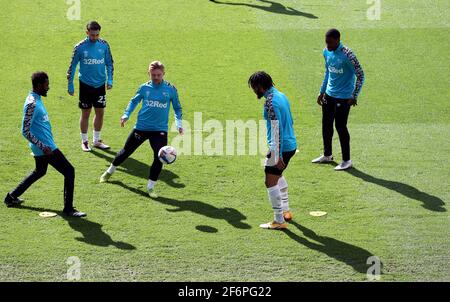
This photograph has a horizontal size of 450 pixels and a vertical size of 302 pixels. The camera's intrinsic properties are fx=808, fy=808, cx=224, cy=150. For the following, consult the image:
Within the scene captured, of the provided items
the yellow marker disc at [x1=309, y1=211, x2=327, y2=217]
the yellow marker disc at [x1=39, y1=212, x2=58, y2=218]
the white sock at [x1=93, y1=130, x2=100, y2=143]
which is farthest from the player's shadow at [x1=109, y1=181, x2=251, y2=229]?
the white sock at [x1=93, y1=130, x2=100, y2=143]

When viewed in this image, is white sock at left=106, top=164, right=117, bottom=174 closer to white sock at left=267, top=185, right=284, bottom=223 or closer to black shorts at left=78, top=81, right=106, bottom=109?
black shorts at left=78, top=81, right=106, bottom=109

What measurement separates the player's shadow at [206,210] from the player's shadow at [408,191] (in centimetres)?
273

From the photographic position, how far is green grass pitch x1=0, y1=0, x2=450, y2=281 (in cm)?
1101

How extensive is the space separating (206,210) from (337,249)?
2369 mm

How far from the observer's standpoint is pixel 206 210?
12.7 meters

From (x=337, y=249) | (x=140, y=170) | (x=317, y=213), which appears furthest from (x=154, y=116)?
(x=337, y=249)

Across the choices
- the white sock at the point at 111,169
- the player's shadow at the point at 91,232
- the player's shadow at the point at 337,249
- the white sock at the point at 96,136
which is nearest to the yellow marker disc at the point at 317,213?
the player's shadow at the point at 337,249

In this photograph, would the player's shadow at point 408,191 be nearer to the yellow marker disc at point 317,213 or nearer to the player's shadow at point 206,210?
the yellow marker disc at point 317,213

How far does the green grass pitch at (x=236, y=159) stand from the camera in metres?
11.0

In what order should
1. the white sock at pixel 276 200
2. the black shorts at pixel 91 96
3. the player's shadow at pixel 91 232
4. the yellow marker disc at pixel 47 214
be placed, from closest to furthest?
the player's shadow at pixel 91 232 < the white sock at pixel 276 200 < the yellow marker disc at pixel 47 214 < the black shorts at pixel 91 96

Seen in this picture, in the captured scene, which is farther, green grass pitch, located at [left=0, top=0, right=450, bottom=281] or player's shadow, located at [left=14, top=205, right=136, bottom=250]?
player's shadow, located at [left=14, top=205, right=136, bottom=250]

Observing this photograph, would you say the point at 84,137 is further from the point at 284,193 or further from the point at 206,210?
the point at 284,193

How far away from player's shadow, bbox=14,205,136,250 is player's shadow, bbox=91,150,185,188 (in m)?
2.08

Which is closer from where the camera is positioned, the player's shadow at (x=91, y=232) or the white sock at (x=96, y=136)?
the player's shadow at (x=91, y=232)
